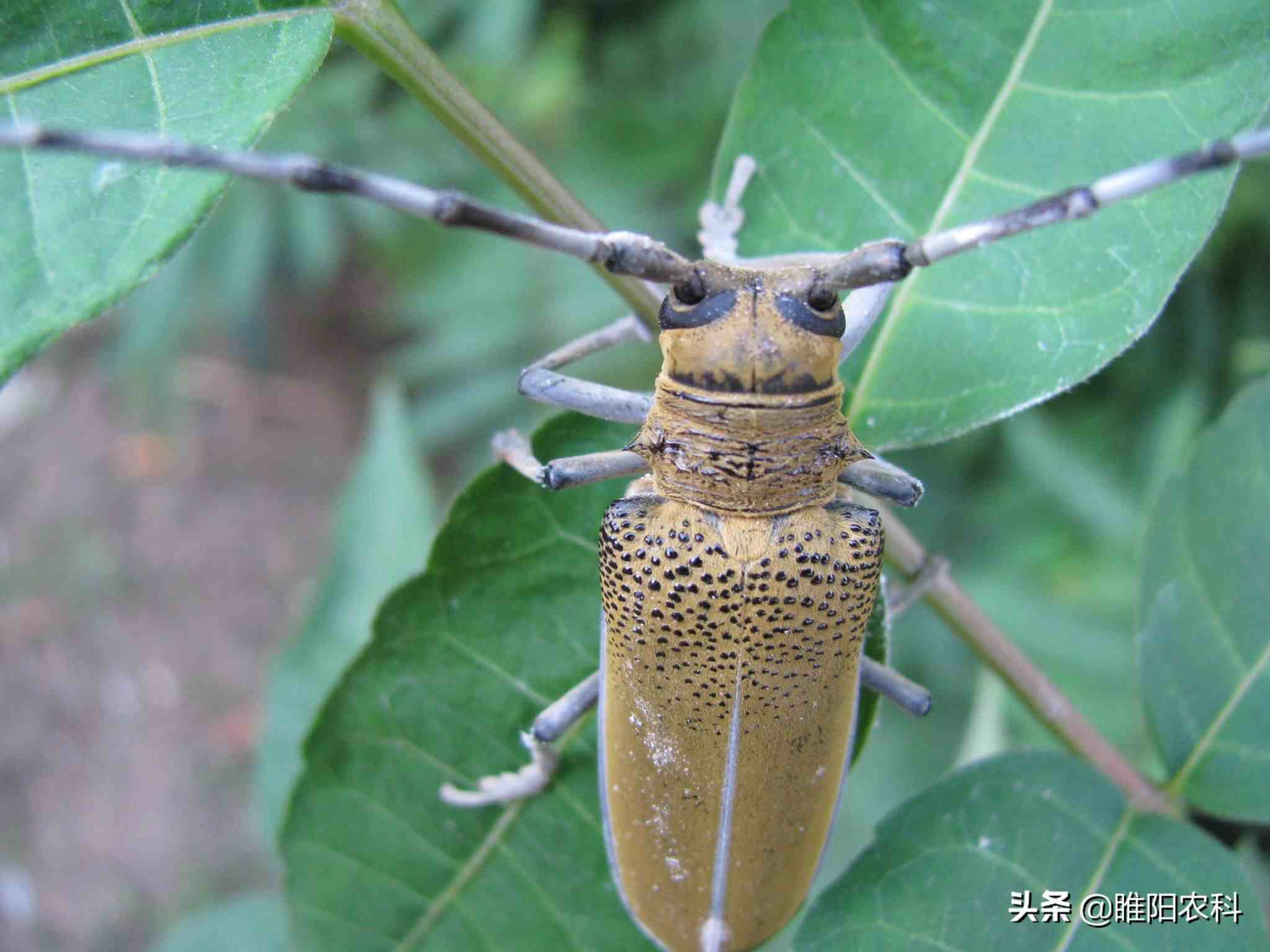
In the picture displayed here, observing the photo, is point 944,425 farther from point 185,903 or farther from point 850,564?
point 185,903

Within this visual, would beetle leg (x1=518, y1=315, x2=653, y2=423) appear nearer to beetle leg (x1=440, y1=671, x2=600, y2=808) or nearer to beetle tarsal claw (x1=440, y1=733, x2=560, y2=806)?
beetle leg (x1=440, y1=671, x2=600, y2=808)

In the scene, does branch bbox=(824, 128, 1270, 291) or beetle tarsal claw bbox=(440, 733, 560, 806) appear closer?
branch bbox=(824, 128, 1270, 291)

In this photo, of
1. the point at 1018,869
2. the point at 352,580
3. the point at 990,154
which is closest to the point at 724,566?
the point at 1018,869

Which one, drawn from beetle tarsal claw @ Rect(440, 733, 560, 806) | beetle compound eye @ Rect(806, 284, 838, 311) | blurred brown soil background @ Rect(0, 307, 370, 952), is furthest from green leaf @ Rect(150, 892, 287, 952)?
blurred brown soil background @ Rect(0, 307, 370, 952)

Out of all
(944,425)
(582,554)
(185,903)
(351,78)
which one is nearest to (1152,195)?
(944,425)

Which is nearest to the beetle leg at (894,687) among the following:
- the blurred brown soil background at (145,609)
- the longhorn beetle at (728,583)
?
the longhorn beetle at (728,583)

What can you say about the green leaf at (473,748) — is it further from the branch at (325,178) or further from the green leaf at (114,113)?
the green leaf at (114,113)
